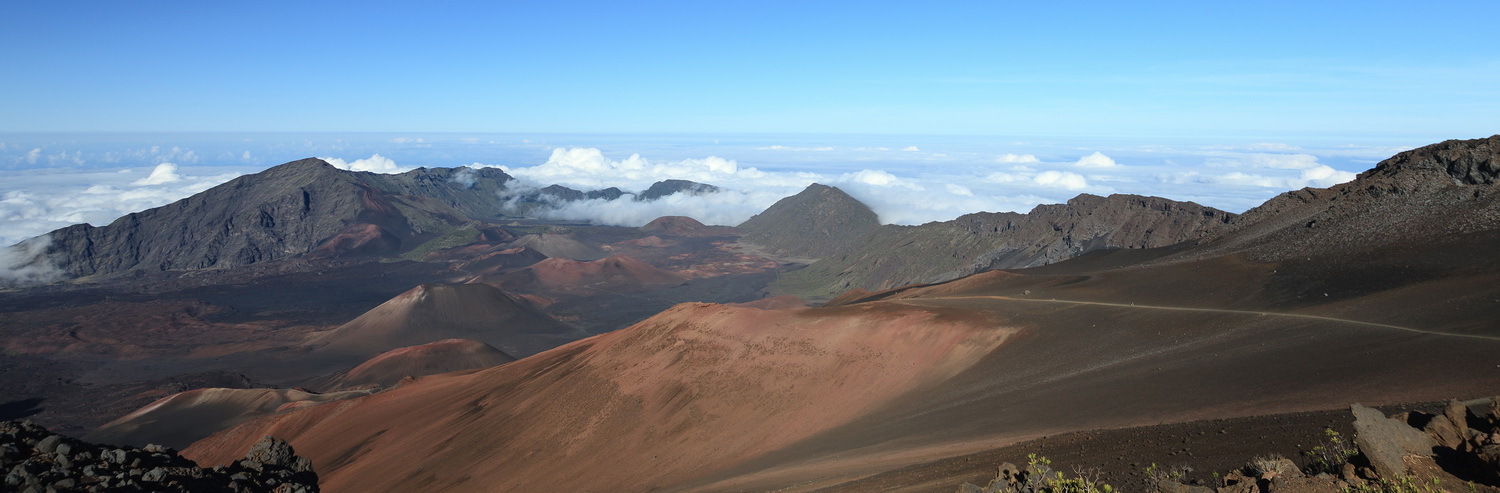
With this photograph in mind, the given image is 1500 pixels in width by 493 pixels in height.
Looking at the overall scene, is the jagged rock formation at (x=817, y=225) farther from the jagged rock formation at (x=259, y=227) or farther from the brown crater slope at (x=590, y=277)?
the jagged rock formation at (x=259, y=227)

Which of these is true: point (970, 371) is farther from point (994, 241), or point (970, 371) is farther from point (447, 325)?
point (447, 325)

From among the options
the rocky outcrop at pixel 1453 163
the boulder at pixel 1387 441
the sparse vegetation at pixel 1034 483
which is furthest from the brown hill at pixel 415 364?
the rocky outcrop at pixel 1453 163

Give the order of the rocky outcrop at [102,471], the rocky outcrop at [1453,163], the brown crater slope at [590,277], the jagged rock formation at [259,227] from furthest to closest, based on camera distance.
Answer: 1. the jagged rock formation at [259,227]
2. the brown crater slope at [590,277]
3. the rocky outcrop at [1453,163]
4. the rocky outcrop at [102,471]

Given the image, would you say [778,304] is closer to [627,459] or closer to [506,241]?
[627,459]

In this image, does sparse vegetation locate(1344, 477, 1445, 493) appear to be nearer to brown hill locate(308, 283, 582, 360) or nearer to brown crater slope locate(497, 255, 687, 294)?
brown hill locate(308, 283, 582, 360)

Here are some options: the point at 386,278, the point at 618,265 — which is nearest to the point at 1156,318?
the point at 618,265

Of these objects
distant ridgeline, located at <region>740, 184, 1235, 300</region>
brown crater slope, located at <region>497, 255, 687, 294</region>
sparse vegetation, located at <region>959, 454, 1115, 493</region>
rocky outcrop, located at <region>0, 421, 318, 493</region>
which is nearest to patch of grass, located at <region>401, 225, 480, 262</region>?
brown crater slope, located at <region>497, 255, 687, 294</region>
